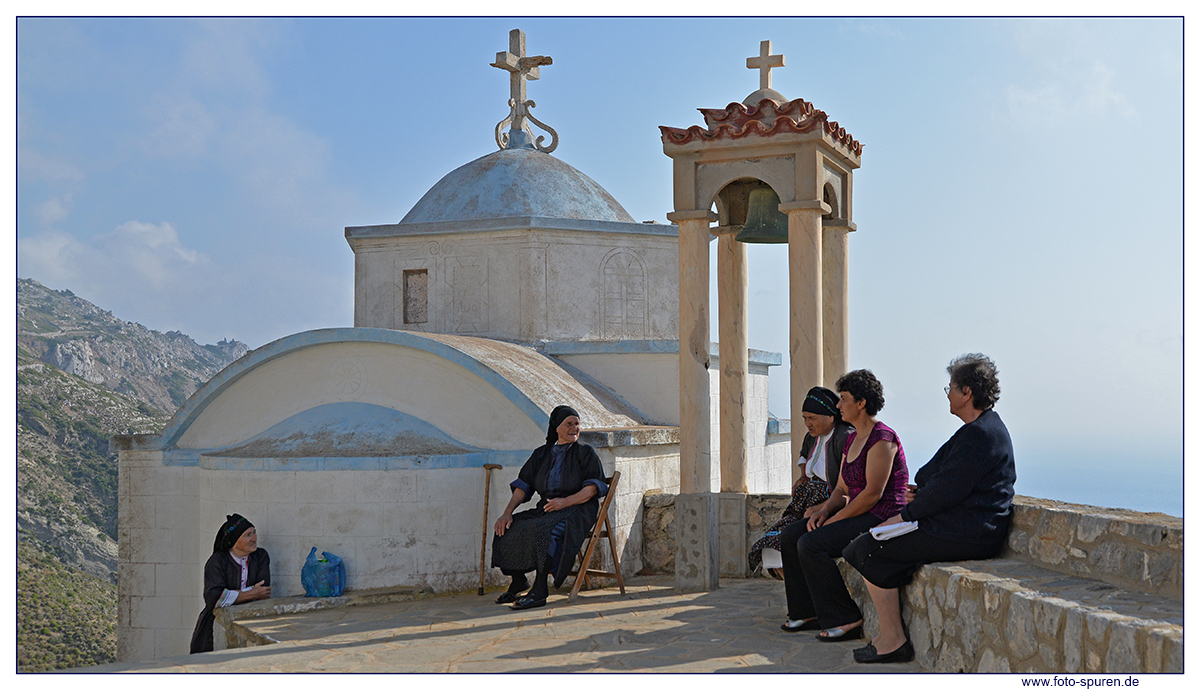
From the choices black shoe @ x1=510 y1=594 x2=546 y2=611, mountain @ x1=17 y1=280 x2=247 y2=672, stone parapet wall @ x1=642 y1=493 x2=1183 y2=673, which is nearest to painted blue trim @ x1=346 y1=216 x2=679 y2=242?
mountain @ x1=17 y1=280 x2=247 y2=672

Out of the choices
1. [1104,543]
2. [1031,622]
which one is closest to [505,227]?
[1104,543]

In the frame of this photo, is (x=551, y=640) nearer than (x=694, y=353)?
Yes

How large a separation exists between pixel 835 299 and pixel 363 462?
390 cm

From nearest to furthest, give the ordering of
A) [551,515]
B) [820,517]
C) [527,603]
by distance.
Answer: [820,517], [527,603], [551,515]

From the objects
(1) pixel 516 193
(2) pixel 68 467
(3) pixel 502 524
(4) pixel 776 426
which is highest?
(1) pixel 516 193

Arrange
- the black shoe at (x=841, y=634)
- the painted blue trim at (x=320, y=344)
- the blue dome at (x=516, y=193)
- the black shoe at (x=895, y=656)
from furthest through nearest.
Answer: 1. the blue dome at (x=516, y=193)
2. the painted blue trim at (x=320, y=344)
3. the black shoe at (x=841, y=634)
4. the black shoe at (x=895, y=656)

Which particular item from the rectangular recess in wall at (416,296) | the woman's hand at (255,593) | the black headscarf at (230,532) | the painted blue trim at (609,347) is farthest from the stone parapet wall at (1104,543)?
the rectangular recess in wall at (416,296)

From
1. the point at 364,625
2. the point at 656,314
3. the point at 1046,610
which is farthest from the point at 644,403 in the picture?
the point at 1046,610

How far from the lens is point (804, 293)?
306 inches

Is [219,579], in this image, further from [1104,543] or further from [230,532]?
[1104,543]

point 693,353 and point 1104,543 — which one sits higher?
point 693,353

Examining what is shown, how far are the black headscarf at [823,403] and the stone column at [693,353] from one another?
173cm

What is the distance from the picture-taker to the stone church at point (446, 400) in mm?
8055

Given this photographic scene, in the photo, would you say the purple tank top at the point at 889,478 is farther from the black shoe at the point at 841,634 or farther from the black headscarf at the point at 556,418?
the black headscarf at the point at 556,418
